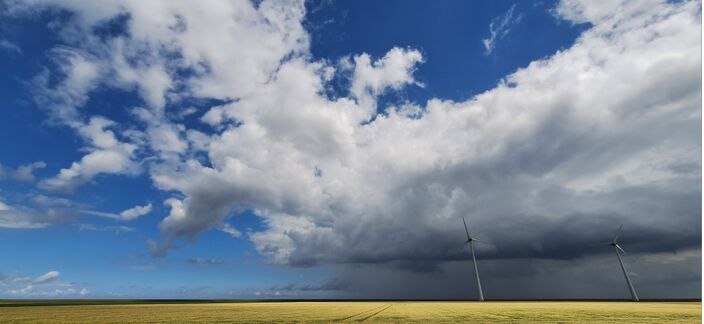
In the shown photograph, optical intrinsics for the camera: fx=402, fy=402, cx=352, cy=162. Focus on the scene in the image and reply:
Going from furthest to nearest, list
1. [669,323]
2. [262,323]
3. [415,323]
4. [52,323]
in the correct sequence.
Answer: [52,323]
[262,323]
[415,323]
[669,323]

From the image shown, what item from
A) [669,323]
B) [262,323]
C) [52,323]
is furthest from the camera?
[52,323]

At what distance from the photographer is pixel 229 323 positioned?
56969mm

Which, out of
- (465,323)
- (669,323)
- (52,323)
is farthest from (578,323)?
(52,323)

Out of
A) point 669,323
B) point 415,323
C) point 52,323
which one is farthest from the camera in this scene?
point 52,323

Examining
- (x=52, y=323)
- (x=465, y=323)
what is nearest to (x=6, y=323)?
(x=52, y=323)

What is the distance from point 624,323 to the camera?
4991 cm

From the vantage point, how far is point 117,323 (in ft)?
191

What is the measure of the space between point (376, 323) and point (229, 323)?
2114 centimetres

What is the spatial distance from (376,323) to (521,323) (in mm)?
18448

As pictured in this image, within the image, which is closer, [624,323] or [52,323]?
[624,323]

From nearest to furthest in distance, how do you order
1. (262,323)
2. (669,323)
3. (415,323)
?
(669,323), (415,323), (262,323)

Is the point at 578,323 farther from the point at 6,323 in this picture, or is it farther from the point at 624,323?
the point at 6,323

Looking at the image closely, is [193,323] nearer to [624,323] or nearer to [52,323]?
[52,323]

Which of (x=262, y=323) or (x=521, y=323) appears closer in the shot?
(x=521, y=323)
